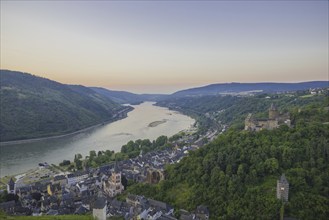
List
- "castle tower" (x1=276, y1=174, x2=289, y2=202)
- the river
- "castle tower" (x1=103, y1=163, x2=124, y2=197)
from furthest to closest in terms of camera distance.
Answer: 1. the river
2. "castle tower" (x1=103, y1=163, x2=124, y2=197)
3. "castle tower" (x1=276, y1=174, x2=289, y2=202)

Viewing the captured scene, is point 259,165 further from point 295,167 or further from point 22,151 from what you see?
point 22,151

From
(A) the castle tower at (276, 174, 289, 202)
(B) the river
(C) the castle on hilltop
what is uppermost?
(C) the castle on hilltop

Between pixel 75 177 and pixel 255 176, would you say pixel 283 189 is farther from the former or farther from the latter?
pixel 75 177

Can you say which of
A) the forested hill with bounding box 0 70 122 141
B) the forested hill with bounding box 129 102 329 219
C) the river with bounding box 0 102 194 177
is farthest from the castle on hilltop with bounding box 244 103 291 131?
the forested hill with bounding box 0 70 122 141

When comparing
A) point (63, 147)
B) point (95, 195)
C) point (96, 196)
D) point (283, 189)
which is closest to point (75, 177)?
point (95, 195)

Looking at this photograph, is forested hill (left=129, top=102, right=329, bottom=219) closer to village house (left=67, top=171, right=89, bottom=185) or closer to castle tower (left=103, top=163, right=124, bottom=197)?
castle tower (left=103, top=163, right=124, bottom=197)

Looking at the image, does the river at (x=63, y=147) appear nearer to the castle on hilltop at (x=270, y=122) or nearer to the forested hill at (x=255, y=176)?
the forested hill at (x=255, y=176)

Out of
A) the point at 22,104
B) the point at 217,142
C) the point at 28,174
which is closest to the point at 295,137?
the point at 217,142

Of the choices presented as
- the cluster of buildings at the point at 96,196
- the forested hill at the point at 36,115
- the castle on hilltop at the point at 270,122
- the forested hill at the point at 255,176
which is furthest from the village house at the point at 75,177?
the forested hill at the point at 36,115
